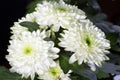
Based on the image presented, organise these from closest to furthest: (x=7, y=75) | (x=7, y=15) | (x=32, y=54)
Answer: (x=32, y=54) → (x=7, y=75) → (x=7, y=15)

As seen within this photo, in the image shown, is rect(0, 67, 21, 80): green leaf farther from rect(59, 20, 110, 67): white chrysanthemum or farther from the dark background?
the dark background

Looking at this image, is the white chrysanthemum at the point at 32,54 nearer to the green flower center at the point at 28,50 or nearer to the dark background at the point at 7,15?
the green flower center at the point at 28,50

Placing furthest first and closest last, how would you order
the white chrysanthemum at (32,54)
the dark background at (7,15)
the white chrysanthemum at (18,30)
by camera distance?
1. the dark background at (7,15)
2. the white chrysanthemum at (18,30)
3. the white chrysanthemum at (32,54)

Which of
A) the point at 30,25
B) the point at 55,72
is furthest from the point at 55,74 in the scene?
the point at 30,25

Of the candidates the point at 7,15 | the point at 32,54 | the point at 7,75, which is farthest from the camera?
the point at 7,15

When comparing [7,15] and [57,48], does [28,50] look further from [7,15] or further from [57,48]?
[7,15]

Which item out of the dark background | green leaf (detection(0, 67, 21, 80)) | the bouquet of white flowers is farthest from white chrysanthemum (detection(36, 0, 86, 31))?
the dark background

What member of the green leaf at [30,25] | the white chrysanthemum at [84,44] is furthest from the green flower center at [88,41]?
the green leaf at [30,25]
